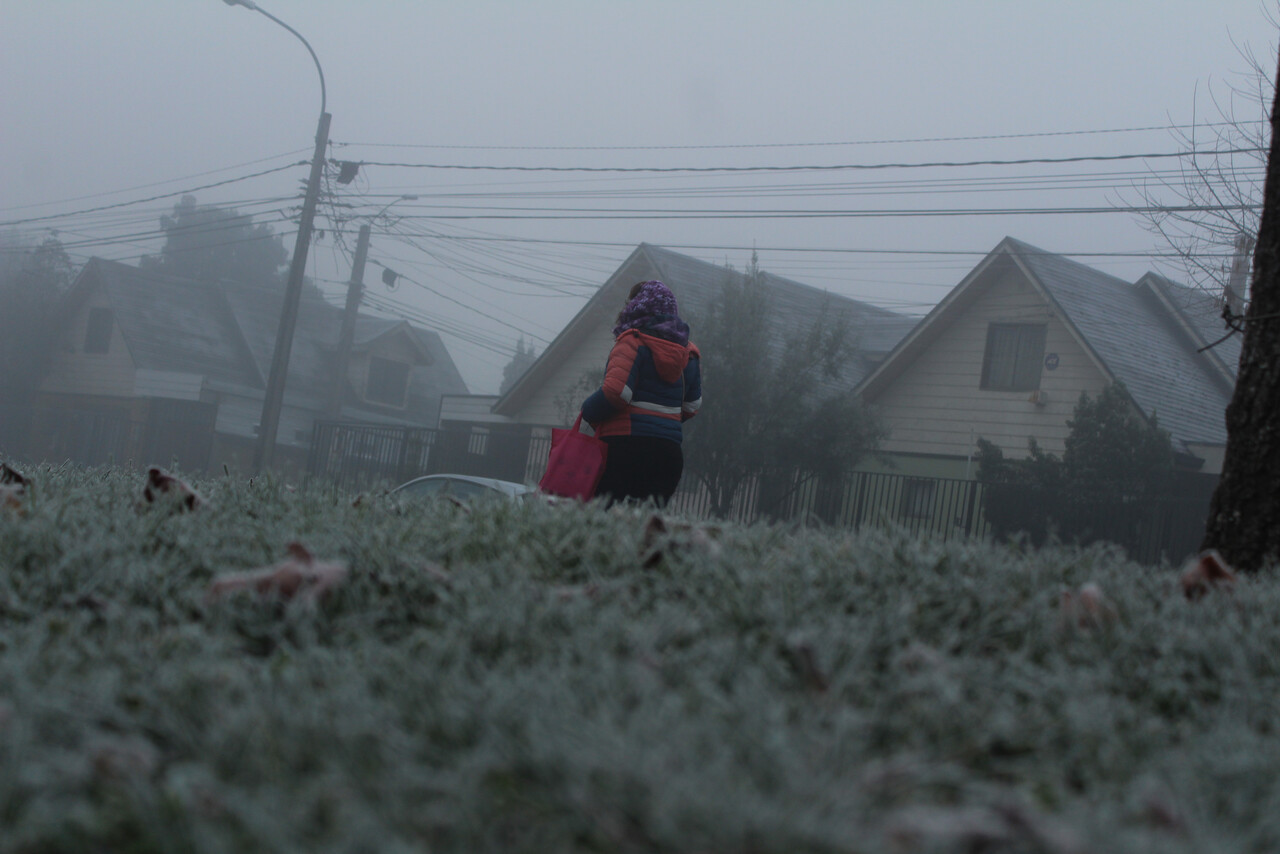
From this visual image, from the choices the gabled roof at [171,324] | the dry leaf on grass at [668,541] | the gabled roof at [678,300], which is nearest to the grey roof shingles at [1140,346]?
the gabled roof at [678,300]

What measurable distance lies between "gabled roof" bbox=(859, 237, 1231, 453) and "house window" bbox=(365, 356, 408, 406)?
30.1 meters

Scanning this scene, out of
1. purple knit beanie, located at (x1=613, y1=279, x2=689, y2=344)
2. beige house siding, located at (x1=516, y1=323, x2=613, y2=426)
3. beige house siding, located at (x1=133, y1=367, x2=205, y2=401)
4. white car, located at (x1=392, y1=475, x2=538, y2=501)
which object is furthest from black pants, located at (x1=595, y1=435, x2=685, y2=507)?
beige house siding, located at (x1=133, y1=367, x2=205, y2=401)

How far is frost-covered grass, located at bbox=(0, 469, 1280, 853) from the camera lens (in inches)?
54.1

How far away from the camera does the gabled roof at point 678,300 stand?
25.4 metres

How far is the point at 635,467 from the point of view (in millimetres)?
6113

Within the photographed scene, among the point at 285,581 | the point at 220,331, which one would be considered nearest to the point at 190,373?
the point at 220,331

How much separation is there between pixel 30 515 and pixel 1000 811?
2.64 meters

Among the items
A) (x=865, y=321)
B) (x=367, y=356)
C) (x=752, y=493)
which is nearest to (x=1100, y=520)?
(x=752, y=493)

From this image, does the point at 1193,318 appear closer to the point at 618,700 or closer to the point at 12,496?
the point at 12,496

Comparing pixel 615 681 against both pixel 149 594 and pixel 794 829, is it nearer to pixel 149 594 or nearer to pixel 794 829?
pixel 794 829

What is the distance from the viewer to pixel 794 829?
50.2 inches

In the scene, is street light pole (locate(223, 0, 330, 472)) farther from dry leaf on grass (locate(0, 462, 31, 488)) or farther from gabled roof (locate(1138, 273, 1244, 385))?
dry leaf on grass (locate(0, 462, 31, 488))

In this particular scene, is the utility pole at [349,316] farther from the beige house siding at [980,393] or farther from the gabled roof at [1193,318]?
the gabled roof at [1193,318]

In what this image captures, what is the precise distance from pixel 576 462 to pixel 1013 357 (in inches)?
713
